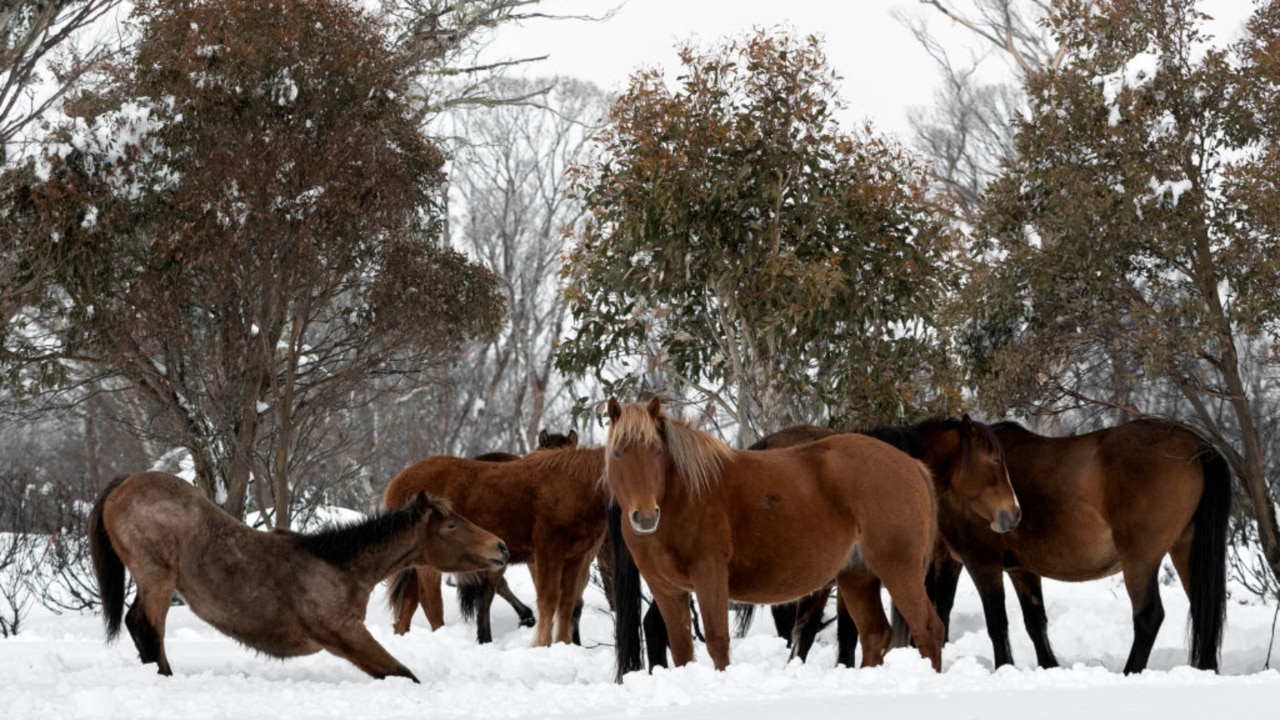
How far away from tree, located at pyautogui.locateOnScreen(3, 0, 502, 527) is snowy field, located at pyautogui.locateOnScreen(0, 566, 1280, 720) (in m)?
4.83

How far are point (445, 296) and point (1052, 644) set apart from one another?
7584mm

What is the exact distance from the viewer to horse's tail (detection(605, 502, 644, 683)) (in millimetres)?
7836

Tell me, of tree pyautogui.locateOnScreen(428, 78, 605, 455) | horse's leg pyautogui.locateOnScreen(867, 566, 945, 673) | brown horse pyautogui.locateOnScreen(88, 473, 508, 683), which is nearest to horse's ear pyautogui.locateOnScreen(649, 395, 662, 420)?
horse's leg pyautogui.locateOnScreen(867, 566, 945, 673)

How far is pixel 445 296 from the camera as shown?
15.1 meters

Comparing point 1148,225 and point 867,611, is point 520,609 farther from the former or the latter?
point 1148,225

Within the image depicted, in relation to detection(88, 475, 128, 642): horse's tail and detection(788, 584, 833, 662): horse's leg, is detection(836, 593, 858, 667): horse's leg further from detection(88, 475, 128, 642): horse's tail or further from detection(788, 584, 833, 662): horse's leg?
detection(88, 475, 128, 642): horse's tail

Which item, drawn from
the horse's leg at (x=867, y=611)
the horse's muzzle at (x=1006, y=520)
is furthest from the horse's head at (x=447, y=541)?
the horse's muzzle at (x=1006, y=520)

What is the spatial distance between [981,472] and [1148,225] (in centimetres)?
269

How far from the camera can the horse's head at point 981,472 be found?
8.88 meters

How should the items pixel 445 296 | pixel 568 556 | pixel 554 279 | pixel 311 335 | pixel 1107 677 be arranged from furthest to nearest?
pixel 554 279 < pixel 311 335 < pixel 445 296 < pixel 568 556 < pixel 1107 677

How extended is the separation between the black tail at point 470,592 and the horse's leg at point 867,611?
12.0 ft

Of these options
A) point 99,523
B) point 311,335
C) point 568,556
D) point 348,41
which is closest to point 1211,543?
point 568,556

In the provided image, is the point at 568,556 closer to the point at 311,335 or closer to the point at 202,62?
the point at 202,62

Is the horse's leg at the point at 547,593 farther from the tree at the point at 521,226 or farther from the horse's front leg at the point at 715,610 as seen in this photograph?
the tree at the point at 521,226
